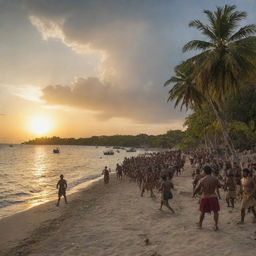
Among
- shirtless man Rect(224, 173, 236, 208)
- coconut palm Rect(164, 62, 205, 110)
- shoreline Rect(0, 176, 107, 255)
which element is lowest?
shoreline Rect(0, 176, 107, 255)

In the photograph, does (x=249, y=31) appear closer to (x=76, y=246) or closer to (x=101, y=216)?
(x=101, y=216)

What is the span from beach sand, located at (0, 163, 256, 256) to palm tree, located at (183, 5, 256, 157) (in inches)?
330

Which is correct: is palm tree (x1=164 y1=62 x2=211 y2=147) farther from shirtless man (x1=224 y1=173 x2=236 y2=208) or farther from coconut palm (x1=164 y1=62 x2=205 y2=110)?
shirtless man (x1=224 y1=173 x2=236 y2=208)

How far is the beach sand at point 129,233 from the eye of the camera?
29.0 ft

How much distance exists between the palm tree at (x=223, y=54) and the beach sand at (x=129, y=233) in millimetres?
8377

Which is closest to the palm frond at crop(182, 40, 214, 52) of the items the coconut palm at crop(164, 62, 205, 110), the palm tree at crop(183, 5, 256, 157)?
the palm tree at crop(183, 5, 256, 157)

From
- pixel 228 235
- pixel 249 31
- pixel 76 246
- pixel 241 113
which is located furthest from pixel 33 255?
pixel 241 113

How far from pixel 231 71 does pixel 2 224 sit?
16513 mm

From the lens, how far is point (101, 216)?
1491 cm

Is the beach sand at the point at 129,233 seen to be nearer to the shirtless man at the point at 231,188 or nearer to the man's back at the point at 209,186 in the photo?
the shirtless man at the point at 231,188

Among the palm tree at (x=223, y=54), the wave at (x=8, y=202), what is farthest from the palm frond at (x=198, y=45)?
the wave at (x=8, y=202)

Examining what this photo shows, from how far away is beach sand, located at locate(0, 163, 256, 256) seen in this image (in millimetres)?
8844

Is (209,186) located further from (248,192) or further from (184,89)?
(184,89)

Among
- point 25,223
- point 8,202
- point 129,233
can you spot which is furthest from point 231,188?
point 8,202
